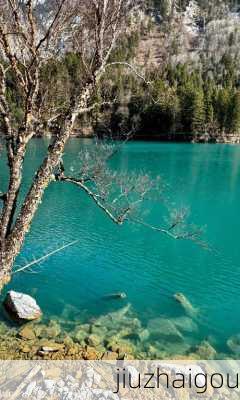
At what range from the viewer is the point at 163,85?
1823cm

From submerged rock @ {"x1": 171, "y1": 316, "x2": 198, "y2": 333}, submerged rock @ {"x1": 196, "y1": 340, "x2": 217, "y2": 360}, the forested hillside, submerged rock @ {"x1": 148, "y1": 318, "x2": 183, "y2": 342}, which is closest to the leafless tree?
the forested hillside

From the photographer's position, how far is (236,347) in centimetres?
1316

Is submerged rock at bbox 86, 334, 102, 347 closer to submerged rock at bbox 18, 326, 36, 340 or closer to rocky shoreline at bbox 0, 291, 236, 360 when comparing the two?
rocky shoreline at bbox 0, 291, 236, 360

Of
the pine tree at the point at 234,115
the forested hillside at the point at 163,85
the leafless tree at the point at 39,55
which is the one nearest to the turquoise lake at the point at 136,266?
the forested hillside at the point at 163,85

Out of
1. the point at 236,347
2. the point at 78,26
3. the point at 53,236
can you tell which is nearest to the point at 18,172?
the point at 78,26

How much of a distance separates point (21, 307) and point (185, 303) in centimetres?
679

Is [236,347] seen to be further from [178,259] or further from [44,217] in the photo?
[44,217]

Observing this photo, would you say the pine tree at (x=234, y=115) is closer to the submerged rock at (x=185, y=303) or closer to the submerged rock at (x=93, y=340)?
the submerged rock at (x=185, y=303)

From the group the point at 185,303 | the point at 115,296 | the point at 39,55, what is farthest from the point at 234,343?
the point at 39,55

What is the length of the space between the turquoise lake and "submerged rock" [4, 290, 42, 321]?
58cm

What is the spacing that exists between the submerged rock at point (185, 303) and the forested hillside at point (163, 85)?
7.52 m

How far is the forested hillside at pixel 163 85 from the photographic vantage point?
8414 mm

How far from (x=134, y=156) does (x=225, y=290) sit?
150 feet

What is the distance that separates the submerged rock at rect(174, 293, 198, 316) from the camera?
51.6 ft
